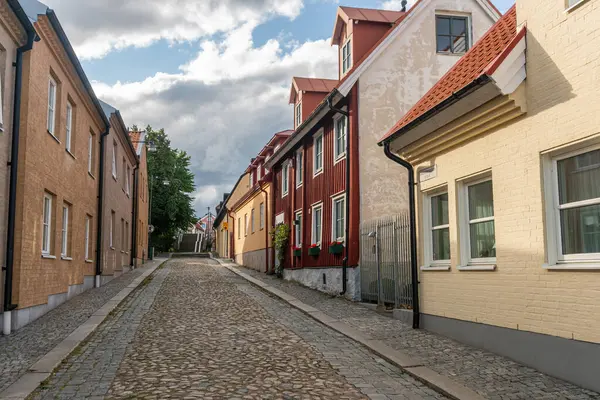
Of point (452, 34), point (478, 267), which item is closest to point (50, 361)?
point (478, 267)

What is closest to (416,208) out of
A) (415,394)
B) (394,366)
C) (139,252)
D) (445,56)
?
(394,366)

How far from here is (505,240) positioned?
8117mm

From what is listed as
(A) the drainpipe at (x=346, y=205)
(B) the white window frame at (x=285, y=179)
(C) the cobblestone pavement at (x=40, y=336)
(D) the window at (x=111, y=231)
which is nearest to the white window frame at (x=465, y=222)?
(C) the cobblestone pavement at (x=40, y=336)

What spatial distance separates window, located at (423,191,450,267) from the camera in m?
10.3

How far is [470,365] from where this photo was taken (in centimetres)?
764

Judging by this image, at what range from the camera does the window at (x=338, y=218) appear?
58.0 feet

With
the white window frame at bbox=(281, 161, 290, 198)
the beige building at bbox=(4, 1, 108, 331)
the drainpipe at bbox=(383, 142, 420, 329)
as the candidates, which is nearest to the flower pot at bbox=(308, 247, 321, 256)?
the white window frame at bbox=(281, 161, 290, 198)

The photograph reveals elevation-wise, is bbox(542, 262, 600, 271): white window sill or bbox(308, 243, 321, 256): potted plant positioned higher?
bbox(308, 243, 321, 256): potted plant

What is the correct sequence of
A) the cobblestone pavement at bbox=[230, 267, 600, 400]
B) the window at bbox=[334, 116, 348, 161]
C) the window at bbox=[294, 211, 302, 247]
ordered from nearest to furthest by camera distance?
the cobblestone pavement at bbox=[230, 267, 600, 400] < the window at bbox=[334, 116, 348, 161] < the window at bbox=[294, 211, 302, 247]

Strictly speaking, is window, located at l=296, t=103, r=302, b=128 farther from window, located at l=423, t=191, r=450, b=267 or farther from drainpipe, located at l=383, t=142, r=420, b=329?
window, located at l=423, t=191, r=450, b=267

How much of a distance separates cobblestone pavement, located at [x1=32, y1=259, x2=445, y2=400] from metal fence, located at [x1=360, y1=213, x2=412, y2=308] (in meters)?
2.02

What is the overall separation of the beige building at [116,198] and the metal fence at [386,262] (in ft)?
29.8

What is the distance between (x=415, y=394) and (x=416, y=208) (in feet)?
16.7

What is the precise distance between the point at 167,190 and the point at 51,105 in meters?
40.5
